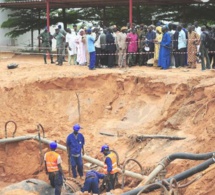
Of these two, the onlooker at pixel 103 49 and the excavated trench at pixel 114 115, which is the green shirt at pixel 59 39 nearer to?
the onlooker at pixel 103 49

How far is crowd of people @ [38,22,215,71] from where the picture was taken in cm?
1934

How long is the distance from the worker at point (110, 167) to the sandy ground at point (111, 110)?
0.90m

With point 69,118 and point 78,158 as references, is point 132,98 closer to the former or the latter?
point 69,118

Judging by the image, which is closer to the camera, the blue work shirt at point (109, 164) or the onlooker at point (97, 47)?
the blue work shirt at point (109, 164)

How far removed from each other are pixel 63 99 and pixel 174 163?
292 inches

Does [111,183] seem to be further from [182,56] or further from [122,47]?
[122,47]

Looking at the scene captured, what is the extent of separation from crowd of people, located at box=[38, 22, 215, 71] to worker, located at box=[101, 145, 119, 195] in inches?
267

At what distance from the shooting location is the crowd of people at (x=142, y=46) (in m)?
19.3

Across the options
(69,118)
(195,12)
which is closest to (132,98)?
(69,118)

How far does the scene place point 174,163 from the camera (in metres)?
13.4

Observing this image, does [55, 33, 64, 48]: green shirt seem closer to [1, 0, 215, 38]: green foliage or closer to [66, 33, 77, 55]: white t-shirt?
[66, 33, 77, 55]: white t-shirt

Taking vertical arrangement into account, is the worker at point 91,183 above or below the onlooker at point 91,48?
below

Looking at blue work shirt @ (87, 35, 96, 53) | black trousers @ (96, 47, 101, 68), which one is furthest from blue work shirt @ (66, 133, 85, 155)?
black trousers @ (96, 47, 101, 68)

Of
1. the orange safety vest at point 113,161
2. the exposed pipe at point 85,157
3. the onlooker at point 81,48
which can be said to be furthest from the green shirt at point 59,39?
the orange safety vest at point 113,161
